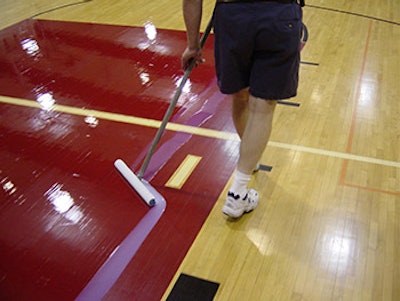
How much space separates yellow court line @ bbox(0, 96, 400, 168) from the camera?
2061mm

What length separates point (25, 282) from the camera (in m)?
1.46

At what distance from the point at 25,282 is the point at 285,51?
4.19 feet

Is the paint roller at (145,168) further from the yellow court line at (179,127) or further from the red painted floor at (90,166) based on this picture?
the yellow court line at (179,127)

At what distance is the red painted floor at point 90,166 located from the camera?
1505 millimetres

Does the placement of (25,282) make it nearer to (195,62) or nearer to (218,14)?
(195,62)

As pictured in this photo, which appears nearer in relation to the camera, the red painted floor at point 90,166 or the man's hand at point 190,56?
the red painted floor at point 90,166

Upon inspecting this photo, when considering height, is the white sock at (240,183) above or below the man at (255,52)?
below

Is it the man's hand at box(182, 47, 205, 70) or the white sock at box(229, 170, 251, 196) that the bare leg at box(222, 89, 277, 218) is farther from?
the man's hand at box(182, 47, 205, 70)

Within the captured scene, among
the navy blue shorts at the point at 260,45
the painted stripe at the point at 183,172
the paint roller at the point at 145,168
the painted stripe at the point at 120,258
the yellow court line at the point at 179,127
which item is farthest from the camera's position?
the yellow court line at the point at 179,127

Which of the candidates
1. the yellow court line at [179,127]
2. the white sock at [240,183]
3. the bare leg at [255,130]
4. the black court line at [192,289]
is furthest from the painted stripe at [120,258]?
the yellow court line at [179,127]

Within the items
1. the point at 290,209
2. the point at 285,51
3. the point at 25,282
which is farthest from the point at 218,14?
the point at 25,282

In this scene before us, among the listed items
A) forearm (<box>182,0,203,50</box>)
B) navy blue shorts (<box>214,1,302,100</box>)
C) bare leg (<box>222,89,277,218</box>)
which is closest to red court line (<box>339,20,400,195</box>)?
bare leg (<box>222,89,277,218</box>)

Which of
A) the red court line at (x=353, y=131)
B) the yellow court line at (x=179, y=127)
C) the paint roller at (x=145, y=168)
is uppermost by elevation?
the paint roller at (x=145, y=168)

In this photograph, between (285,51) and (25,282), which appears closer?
(285,51)
